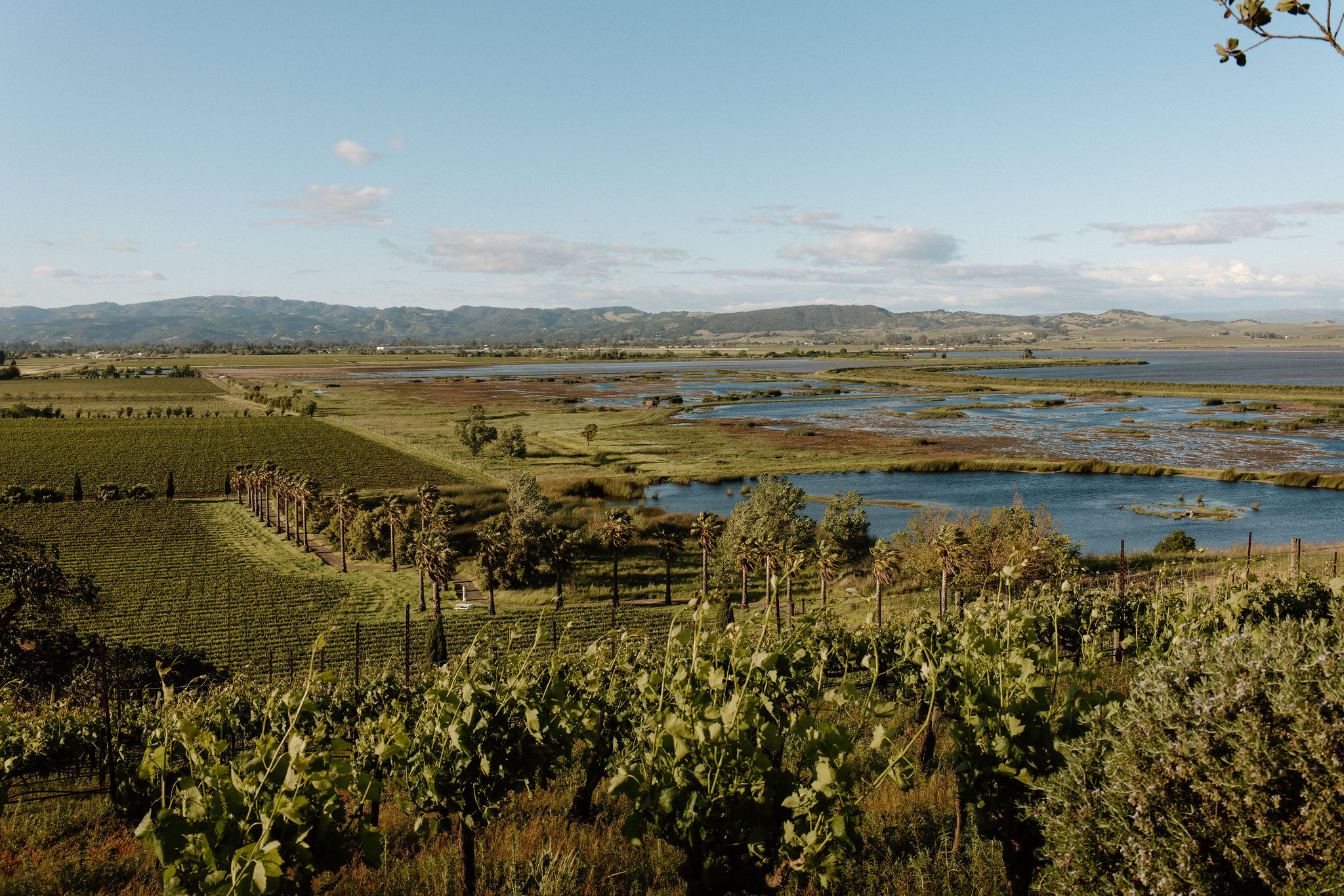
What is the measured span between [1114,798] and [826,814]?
5.85 ft

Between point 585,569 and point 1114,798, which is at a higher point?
point 1114,798

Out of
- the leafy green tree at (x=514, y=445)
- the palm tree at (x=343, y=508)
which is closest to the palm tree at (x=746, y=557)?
the palm tree at (x=343, y=508)

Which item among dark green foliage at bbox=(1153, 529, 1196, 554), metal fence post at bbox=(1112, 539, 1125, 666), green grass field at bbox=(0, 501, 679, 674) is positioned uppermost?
metal fence post at bbox=(1112, 539, 1125, 666)

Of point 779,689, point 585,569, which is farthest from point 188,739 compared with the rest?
point 585,569

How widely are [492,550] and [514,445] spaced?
41862mm

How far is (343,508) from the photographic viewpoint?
187 feet

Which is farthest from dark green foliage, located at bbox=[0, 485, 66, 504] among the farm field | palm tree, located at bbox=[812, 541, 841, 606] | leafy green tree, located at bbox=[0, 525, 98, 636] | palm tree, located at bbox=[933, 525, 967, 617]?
palm tree, located at bbox=[933, 525, 967, 617]

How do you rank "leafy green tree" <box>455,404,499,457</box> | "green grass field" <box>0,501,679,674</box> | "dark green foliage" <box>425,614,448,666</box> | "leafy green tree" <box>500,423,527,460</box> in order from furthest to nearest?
"leafy green tree" <box>455,404,499,457</box> < "leafy green tree" <box>500,423,527,460</box> < "green grass field" <box>0,501,679,674</box> < "dark green foliage" <box>425,614,448,666</box>

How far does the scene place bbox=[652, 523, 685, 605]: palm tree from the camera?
45062 millimetres

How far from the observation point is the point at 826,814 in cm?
518

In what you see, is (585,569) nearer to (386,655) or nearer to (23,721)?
(386,655)

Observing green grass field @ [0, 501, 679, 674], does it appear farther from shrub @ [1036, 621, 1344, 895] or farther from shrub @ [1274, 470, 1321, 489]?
shrub @ [1274, 470, 1321, 489]

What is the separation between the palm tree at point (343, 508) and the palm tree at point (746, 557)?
27092 millimetres

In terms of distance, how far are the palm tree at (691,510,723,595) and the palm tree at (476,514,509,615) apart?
11.8m
